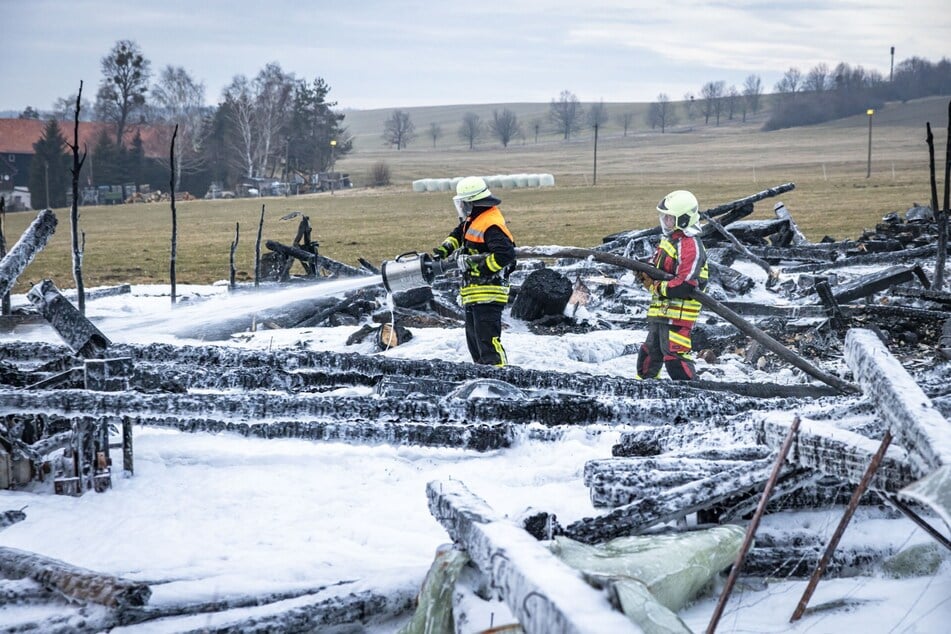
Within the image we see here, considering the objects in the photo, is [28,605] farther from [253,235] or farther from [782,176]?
[782,176]

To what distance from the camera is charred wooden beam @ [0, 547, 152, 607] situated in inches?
126

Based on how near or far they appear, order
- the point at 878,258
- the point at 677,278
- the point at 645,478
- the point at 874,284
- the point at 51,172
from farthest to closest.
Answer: the point at 51,172
the point at 878,258
the point at 874,284
the point at 677,278
the point at 645,478

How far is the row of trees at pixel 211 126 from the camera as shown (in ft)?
204

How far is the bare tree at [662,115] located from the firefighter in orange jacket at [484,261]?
132 meters

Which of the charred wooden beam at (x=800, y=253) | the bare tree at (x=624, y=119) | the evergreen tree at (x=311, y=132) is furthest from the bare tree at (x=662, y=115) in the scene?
the charred wooden beam at (x=800, y=253)

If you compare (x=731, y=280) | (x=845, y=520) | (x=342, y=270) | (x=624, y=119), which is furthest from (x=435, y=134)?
(x=845, y=520)

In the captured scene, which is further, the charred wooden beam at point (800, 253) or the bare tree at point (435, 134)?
the bare tree at point (435, 134)

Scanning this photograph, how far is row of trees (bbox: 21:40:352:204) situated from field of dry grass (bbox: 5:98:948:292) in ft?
18.6

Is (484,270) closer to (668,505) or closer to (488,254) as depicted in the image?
(488,254)

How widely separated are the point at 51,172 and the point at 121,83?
1897 cm

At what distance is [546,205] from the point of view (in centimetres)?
4134

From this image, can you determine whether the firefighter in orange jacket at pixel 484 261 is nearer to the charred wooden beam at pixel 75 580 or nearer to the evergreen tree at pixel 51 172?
the charred wooden beam at pixel 75 580

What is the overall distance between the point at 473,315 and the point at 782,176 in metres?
55.8

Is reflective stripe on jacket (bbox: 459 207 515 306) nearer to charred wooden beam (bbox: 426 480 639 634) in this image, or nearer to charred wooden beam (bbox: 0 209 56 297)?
charred wooden beam (bbox: 0 209 56 297)
